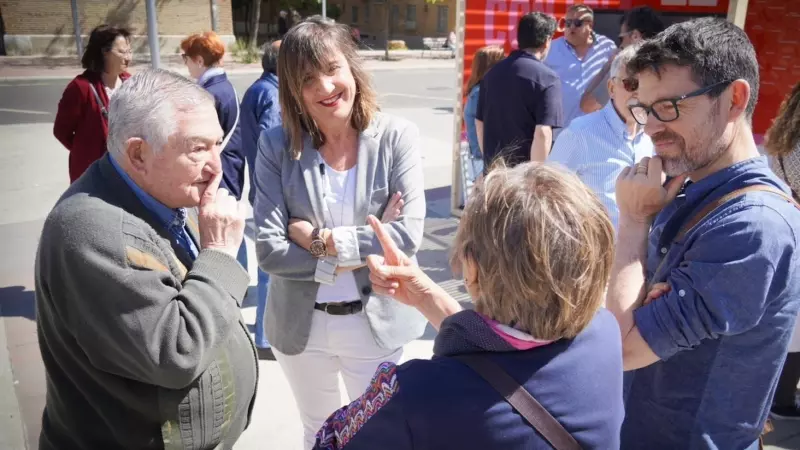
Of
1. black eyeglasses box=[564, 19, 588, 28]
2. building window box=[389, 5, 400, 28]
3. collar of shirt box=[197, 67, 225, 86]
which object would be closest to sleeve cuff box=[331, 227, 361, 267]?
collar of shirt box=[197, 67, 225, 86]

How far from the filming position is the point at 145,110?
150cm

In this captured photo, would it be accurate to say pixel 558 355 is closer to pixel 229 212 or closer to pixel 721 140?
pixel 721 140

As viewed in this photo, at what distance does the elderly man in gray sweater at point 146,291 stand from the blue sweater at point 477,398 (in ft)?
1.59

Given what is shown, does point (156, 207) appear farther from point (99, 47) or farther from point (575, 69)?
point (575, 69)

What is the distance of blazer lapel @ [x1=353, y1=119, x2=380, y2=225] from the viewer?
224cm

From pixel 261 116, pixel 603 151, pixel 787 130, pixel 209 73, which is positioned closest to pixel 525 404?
pixel 603 151

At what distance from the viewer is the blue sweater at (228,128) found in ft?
13.6

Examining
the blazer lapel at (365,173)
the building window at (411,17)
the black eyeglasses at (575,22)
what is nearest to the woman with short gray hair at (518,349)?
the blazer lapel at (365,173)

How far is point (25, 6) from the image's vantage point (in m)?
25.0

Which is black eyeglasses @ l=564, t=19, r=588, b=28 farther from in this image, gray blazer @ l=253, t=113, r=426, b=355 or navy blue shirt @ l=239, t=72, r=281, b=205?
gray blazer @ l=253, t=113, r=426, b=355

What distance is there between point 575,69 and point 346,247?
3982 millimetres

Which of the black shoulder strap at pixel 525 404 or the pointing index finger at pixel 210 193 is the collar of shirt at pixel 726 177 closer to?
the black shoulder strap at pixel 525 404

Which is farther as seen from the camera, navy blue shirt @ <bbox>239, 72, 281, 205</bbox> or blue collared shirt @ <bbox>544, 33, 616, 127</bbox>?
blue collared shirt @ <bbox>544, 33, 616, 127</bbox>

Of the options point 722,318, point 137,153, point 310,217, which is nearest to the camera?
point 722,318
